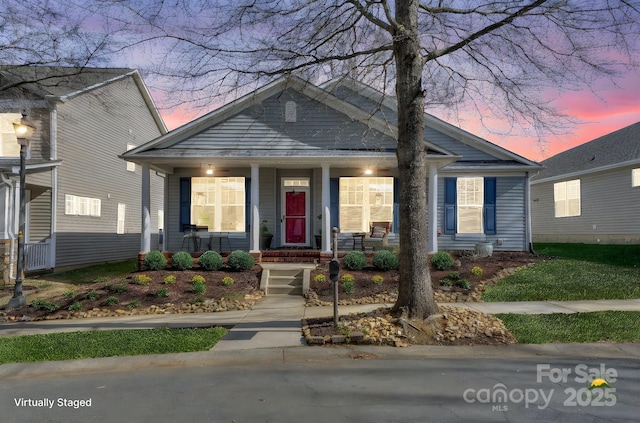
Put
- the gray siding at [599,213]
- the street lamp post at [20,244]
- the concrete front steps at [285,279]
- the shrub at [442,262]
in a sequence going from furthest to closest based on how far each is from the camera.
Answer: the gray siding at [599,213] → the shrub at [442,262] → the concrete front steps at [285,279] → the street lamp post at [20,244]

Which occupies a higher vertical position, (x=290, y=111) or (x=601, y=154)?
(x=290, y=111)

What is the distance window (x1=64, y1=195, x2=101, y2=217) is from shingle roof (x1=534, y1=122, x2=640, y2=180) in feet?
63.5

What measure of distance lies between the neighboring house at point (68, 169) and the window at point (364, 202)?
8.39 meters

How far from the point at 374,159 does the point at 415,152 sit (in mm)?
5858

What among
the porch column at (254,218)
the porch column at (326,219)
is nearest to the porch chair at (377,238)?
the porch column at (326,219)

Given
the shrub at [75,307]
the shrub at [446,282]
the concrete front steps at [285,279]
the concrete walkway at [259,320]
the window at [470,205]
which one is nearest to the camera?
the concrete walkway at [259,320]

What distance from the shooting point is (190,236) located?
1480 centimetres

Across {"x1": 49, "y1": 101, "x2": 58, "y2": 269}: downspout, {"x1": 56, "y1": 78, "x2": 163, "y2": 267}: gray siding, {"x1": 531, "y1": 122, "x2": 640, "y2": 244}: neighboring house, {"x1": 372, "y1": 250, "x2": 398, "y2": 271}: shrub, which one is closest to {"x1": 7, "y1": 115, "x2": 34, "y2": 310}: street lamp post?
{"x1": 56, "y1": 78, "x2": 163, "y2": 267}: gray siding

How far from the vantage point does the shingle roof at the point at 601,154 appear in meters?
19.4

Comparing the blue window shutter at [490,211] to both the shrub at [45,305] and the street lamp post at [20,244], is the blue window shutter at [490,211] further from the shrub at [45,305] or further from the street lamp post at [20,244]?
the street lamp post at [20,244]

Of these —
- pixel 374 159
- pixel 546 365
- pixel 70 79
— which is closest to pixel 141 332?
pixel 546 365

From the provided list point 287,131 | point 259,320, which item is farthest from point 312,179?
point 259,320

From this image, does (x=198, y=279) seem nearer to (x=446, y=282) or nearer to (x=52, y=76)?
(x=446, y=282)

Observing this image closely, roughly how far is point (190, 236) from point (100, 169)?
709 cm
